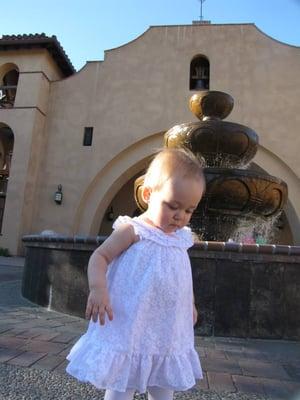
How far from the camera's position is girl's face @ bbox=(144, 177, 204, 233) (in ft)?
4.92

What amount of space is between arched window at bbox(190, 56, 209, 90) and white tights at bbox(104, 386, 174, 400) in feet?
41.9

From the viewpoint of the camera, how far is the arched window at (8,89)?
14940 mm

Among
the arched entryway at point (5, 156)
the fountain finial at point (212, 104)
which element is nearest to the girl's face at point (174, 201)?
the fountain finial at point (212, 104)

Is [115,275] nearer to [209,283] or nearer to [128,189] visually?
[209,283]

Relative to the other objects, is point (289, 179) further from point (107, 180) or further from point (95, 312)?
point (95, 312)

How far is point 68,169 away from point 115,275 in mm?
12399

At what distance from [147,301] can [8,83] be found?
1676 cm

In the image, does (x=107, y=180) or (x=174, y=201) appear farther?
(x=107, y=180)

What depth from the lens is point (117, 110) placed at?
1371 centimetres

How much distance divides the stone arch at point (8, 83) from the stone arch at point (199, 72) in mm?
6341

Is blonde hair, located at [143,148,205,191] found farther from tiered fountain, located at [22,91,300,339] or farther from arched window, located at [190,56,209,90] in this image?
arched window, located at [190,56,209,90]

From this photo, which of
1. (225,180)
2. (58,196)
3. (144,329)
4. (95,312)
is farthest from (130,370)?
(58,196)

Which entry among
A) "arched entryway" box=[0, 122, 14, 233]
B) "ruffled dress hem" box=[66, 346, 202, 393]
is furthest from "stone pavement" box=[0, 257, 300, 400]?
"arched entryway" box=[0, 122, 14, 233]

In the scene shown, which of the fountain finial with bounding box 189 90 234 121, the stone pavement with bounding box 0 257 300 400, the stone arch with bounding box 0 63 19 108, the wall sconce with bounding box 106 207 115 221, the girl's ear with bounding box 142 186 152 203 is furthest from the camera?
the stone arch with bounding box 0 63 19 108
